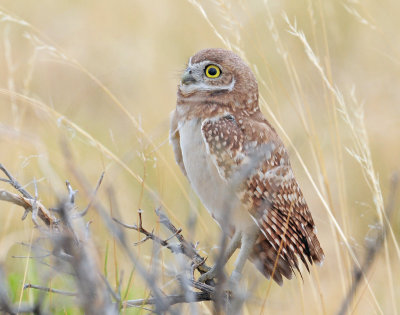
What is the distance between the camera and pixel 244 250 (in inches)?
118

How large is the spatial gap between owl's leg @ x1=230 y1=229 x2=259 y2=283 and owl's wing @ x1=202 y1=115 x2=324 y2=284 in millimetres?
41

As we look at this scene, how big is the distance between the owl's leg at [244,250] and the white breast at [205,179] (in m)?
0.04

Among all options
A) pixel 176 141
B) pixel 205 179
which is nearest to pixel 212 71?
pixel 176 141

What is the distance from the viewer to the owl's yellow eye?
10.4 ft

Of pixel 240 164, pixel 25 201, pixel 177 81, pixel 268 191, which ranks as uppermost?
pixel 177 81

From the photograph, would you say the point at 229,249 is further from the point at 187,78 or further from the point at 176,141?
the point at 187,78

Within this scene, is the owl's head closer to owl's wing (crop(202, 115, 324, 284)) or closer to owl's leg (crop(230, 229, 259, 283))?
owl's wing (crop(202, 115, 324, 284))

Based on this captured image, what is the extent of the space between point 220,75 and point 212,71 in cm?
4

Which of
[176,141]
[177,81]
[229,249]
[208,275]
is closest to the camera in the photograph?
[208,275]

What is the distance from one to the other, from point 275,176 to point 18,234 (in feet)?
5.21

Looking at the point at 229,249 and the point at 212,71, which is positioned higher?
the point at 212,71

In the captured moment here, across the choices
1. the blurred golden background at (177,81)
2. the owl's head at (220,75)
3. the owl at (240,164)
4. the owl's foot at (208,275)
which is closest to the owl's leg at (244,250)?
the owl at (240,164)

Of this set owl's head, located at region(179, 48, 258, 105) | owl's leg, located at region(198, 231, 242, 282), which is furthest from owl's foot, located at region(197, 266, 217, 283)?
owl's head, located at region(179, 48, 258, 105)

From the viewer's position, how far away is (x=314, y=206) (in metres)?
5.50
